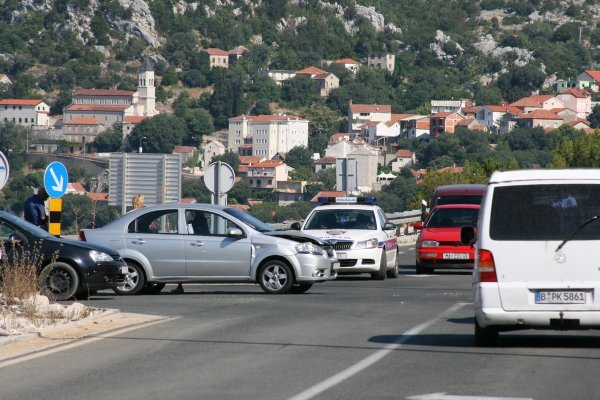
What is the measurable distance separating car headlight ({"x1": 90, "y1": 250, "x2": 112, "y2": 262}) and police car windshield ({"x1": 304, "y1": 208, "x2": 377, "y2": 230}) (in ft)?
23.8

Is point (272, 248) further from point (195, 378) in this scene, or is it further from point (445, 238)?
point (195, 378)

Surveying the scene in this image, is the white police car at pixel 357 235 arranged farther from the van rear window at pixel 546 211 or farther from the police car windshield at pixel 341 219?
the van rear window at pixel 546 211

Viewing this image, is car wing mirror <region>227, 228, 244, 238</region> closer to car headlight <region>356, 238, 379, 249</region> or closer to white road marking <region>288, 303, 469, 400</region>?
car headlight <region>356, 238, 379, 249</region>

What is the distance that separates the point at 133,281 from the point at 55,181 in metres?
3.27

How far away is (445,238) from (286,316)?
37.1 ft

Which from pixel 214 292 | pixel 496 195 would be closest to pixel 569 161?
pixel 214 292

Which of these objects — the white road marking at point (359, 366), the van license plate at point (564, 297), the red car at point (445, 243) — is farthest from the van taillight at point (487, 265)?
the red car at point (445, 243)

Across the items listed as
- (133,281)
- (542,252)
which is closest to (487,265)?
(542,252)

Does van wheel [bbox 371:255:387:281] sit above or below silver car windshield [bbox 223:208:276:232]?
below

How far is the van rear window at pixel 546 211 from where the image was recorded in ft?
46.0

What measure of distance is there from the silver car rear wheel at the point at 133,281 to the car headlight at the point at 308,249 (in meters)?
2.33

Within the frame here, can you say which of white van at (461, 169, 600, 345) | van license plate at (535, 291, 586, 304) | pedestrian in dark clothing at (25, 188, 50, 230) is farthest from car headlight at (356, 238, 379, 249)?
van license plate at (535, 291, 586, 304)

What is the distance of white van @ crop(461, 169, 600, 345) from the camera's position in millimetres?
13992

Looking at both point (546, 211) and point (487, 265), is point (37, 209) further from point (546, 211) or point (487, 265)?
point (546, 211)
